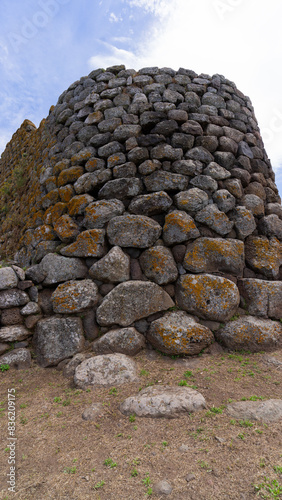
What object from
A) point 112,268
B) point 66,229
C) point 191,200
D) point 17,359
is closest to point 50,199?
point 66,229

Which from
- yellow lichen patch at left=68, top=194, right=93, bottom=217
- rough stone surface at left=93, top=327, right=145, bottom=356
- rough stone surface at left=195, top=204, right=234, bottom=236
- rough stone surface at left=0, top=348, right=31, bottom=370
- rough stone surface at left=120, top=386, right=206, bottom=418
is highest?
yellow lichen patch at left=68, top=194, right=93, bottom=217

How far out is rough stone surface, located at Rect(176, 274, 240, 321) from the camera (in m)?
3.96

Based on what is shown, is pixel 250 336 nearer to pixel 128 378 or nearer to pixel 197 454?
pixel 128 378

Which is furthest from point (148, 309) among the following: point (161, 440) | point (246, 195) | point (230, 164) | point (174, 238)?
point (230, 164)

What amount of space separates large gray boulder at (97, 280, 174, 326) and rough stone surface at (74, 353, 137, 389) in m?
0.52

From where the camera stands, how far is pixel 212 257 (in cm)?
427

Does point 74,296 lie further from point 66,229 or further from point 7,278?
point 66,229

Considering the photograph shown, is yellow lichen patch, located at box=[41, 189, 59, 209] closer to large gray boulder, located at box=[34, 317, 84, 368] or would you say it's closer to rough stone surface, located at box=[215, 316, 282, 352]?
large gray boulder, located at box=[34, 317, 84, 368]

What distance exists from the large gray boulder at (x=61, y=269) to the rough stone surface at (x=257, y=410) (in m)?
2.68

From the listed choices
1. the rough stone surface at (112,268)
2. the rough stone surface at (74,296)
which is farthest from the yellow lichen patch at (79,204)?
the rough stone surface at (74,296)

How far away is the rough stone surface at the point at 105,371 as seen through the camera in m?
3.21

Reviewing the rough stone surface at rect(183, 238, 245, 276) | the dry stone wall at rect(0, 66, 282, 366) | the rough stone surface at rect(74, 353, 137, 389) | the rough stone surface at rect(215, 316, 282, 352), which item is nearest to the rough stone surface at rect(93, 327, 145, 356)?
the dry stone wall at rect(0, 66, 282, 366)

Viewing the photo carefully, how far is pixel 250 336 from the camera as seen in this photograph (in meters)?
3.89

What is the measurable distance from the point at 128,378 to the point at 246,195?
3.71m
